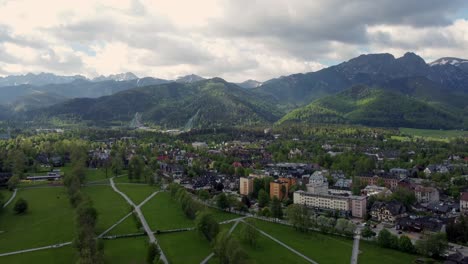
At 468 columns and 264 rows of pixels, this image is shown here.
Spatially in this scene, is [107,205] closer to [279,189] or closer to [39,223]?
[39,223]

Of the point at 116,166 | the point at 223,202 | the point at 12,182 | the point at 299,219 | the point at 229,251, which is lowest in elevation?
the point at 299,219

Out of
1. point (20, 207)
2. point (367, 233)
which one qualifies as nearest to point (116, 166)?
point (20, 207)

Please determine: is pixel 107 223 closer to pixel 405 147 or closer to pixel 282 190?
pixel 282 190

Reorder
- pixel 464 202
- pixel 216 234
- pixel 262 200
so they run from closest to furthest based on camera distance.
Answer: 1. pixel 216 234
2. pixel 464 202
3. pixel 262 200

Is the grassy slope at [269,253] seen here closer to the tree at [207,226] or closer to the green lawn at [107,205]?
the tree at [207,226]

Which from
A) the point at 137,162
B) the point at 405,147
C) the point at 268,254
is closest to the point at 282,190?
the point at 268,254

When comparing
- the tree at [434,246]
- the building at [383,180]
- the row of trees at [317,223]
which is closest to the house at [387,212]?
the row of trees at [317,223]

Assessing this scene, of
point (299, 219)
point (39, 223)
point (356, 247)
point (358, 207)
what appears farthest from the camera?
point (358, 207)

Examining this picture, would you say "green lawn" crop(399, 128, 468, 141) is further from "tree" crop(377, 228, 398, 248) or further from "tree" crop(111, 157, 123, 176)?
"tree" crop(377, 228, 398, 248)
